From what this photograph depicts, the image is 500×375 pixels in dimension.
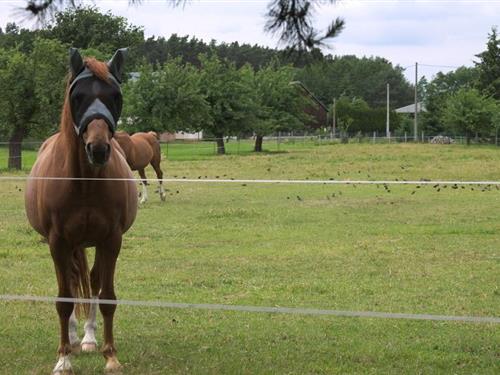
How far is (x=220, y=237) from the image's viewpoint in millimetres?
9828

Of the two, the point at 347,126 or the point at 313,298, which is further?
the point at 347,126

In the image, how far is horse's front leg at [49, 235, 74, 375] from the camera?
14.5ft

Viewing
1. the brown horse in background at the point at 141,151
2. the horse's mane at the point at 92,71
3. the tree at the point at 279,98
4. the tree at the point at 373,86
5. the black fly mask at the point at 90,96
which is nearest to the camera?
the black fly mask at the point at 90,96

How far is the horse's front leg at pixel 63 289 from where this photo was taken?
4418 millimetres

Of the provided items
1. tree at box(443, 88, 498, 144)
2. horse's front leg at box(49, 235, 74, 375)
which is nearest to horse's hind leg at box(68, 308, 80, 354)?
Answer: horse's front leg at box(49, 235, 74, 375)

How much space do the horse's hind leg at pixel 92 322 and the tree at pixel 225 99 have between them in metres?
34.1

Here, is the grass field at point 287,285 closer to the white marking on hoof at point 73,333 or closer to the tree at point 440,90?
the white marking on hoof at point 73,333

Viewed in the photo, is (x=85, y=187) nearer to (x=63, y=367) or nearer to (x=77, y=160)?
(x=77, y=160)

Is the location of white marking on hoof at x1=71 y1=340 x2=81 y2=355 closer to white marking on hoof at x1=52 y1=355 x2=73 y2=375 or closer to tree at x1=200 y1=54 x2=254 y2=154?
white marking on hoof at x1=52 y1=355 x2=73 y2=375

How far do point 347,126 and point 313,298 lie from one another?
2368 inches

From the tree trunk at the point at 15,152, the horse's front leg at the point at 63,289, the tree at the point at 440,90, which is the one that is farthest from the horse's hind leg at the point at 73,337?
the tree at the point at 440,90

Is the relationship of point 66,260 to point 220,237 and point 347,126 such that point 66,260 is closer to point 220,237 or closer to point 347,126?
point 220,237

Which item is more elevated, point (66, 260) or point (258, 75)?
point (258, 75)

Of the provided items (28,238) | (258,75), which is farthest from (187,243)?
(258,75)
